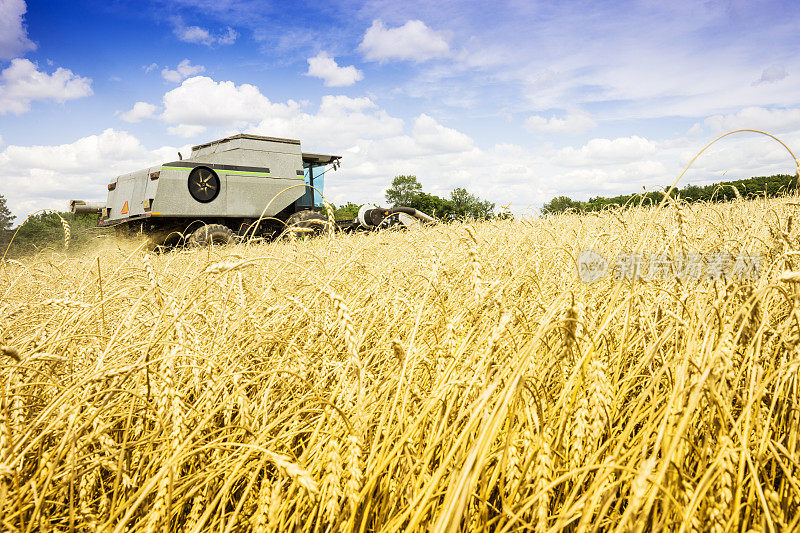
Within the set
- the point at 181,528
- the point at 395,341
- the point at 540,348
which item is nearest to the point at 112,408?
the point at 181,528

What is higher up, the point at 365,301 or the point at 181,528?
the point at 365,301

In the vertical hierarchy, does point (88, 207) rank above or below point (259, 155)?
below

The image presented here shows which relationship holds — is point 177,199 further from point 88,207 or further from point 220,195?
point 88,207

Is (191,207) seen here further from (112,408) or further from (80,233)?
(112,408)

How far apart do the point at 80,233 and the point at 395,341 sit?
36.2ft

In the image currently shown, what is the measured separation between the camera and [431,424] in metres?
1.48

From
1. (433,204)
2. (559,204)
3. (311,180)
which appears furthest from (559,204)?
(433,204)

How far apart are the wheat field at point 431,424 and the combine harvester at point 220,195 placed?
6.98 metres

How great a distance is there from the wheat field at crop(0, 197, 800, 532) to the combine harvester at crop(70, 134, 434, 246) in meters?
6.98

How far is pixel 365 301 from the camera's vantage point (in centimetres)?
254

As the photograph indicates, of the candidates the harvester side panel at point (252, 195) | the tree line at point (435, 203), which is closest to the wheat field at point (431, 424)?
the harvester side panel at point (252, 195)

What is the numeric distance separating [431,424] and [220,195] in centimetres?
989

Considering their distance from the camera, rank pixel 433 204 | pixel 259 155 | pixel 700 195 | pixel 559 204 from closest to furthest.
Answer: pixel 700 195 < pixel 559 204 < pixel 259 155 < pixel 433 204

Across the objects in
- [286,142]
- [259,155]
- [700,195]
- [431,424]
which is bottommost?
[431,424]
